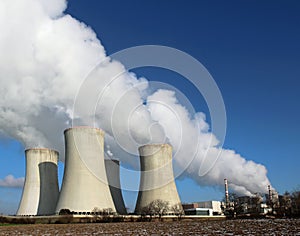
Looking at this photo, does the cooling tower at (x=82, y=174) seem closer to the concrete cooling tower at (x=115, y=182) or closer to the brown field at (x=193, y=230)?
the concrete cooling tower at (x=115, y=182)

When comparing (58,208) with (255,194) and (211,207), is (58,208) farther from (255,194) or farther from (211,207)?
(255,194)

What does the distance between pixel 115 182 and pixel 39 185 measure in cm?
734

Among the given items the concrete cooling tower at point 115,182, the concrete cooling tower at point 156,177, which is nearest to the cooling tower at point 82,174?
the concrete cooling tower at point 156,177

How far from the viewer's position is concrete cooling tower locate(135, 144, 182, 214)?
106ft

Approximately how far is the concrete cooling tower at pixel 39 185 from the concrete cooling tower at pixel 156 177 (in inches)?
340

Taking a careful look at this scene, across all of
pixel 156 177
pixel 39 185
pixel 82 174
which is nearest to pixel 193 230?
pixel 82 174

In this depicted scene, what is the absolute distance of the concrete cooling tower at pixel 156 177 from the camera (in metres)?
32.2

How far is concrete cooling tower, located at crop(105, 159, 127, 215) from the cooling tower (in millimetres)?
7521

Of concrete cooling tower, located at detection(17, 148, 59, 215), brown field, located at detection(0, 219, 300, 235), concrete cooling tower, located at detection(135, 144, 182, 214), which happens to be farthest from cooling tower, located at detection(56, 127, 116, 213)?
brown field, located at detection(0, 219, 300, 235)

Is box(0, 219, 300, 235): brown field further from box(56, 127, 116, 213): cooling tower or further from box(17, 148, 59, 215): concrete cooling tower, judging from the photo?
box(17, 148, 59, 215): concrete cooling tower

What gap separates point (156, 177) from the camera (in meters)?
32.1

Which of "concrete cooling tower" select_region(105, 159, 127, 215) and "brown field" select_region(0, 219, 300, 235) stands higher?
"concrete cooling tower" select_region(105, 159, 127, 215)

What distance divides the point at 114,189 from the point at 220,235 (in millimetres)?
28718

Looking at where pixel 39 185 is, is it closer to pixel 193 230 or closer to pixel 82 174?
pixel 82 174
